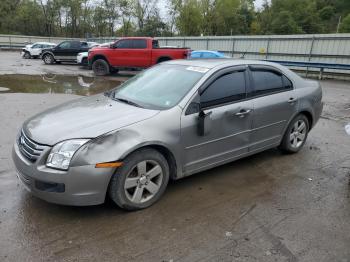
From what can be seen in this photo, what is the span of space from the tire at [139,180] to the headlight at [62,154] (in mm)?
465

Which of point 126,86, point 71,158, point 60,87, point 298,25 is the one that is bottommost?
point 60,87

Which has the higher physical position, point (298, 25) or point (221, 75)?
point (298, 25)

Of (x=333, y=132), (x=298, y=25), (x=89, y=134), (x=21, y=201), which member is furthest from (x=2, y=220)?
(x=298, y=25)

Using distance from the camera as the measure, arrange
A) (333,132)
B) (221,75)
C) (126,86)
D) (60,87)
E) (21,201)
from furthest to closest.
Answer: (60,87)
(333,132)
(126,86)
(221,75)
(21,201)

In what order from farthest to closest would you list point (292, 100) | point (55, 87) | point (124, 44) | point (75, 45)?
point (75, 45) → point (124, 44) → point (55, 87) → point (292, 100)

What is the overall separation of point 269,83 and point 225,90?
0.96 m

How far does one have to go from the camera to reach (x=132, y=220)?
329 centimetres

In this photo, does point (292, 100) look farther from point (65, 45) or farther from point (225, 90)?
point (65, 45)

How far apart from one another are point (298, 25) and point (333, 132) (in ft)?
210

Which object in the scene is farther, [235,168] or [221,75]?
[235,168]

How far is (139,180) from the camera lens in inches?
134

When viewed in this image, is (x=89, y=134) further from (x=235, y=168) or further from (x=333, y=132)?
(x=333, y=132)

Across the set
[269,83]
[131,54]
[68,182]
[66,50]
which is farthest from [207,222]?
[66,50]

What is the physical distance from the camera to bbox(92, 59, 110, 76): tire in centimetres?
1642
